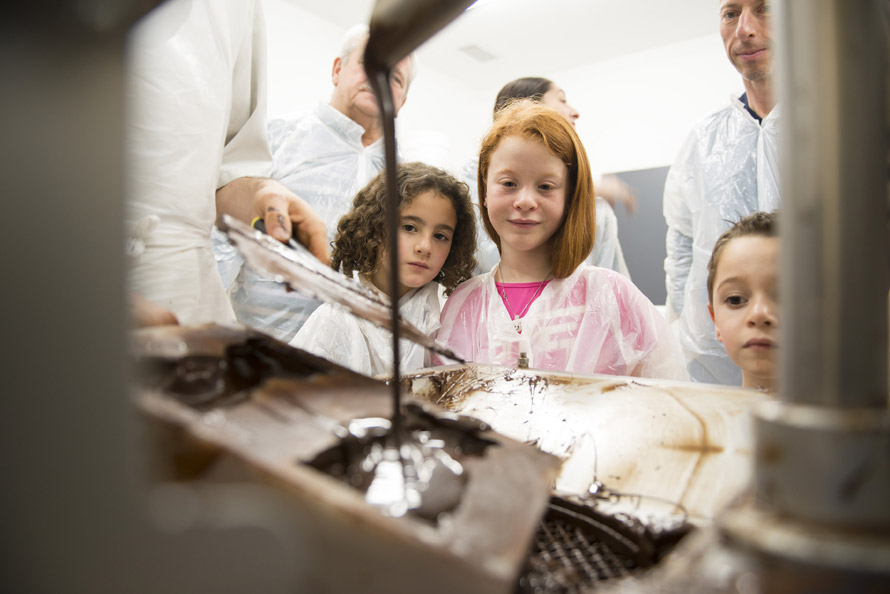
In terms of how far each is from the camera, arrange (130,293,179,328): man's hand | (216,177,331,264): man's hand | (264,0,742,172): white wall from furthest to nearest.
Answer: (264,0,742,172): white wall < (216,177,331,264): man's hand < (130,293,179,328): man's hand

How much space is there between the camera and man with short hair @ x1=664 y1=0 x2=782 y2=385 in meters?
1.45

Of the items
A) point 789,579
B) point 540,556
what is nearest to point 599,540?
point 540,556

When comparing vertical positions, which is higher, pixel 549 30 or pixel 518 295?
pixel 549 30

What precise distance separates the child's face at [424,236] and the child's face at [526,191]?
12cm

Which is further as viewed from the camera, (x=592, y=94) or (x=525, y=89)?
(x=592, y=94)

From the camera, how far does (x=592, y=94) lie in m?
2.97

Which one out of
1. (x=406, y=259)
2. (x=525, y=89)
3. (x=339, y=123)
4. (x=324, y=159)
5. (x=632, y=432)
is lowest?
(x=632, y=432)

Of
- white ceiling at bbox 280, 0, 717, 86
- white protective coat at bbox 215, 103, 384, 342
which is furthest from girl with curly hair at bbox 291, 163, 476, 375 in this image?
white ceiling at bbox 280, 0, 717, 86

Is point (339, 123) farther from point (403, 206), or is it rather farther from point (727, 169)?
point (727, 169)

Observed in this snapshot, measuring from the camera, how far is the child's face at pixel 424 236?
3.96 feet

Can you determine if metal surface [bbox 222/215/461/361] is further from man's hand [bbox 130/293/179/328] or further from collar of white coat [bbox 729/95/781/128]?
collar of white coat [bbox 729/95/781/128]

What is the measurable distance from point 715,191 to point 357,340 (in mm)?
1152

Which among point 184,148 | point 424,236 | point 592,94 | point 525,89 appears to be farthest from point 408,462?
point 592,94

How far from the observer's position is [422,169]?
4.32 feet
